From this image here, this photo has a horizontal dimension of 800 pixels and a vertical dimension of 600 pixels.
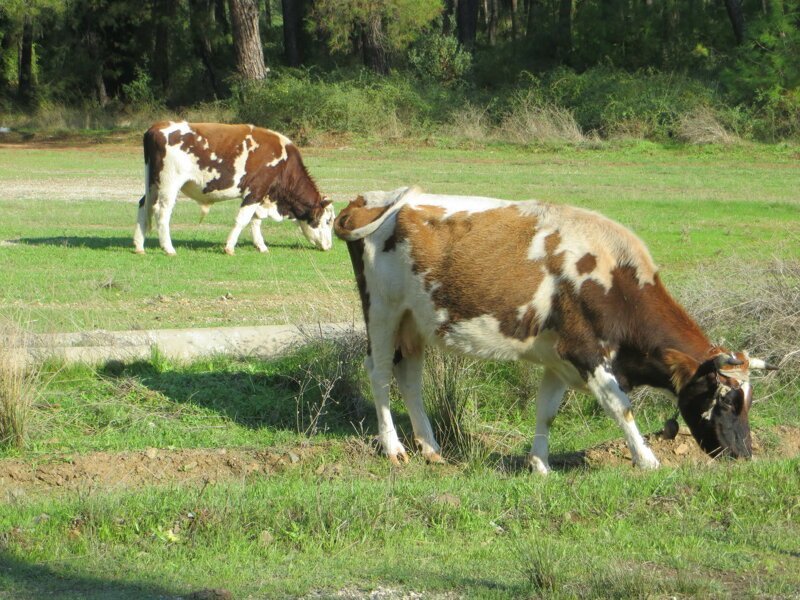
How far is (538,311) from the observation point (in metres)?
9.49

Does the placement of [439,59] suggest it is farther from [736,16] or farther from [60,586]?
[60,586]

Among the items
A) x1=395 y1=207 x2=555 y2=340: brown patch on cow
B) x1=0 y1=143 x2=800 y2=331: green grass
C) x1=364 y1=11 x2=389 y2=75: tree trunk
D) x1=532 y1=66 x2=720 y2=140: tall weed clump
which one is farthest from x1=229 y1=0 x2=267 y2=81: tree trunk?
x1=395 y1=207 x2=555 y2=340: brown patch on cow

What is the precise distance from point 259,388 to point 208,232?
11.1 meters

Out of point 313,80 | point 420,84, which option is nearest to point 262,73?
point 313,80

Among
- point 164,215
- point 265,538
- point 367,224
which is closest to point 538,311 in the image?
point 367,224

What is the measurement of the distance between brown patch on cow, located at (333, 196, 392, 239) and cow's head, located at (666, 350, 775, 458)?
281 cm

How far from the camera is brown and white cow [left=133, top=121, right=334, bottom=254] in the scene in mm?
19688

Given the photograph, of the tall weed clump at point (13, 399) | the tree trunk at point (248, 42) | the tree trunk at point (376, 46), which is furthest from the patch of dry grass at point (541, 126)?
the tall weed clump at point (13, 399)

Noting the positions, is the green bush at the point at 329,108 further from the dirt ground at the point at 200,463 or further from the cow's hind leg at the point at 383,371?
the dirt ground at the point at 200,463

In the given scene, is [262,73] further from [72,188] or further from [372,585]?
[372,585]

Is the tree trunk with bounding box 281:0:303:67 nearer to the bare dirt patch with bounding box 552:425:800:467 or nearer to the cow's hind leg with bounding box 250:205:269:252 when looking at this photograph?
the cow's hind leg with bounding box 250:205:269:252

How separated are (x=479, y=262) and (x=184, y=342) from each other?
4.09 m

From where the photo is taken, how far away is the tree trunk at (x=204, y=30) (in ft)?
180

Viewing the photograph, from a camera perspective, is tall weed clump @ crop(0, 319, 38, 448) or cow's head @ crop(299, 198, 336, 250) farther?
cow's head @ crop(299, 198, 336, 250)
